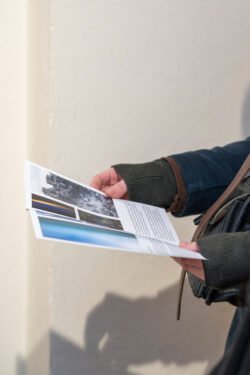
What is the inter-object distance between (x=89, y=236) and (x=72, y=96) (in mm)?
509

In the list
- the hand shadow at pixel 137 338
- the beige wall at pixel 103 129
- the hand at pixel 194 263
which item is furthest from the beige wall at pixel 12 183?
the hand at pixel 194 263

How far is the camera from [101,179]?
93 centimetres

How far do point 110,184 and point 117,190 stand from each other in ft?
0.17

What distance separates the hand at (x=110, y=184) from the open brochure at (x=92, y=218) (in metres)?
0.01

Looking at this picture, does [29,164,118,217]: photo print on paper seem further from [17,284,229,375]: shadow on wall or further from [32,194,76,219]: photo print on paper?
[17,284,229,375]: shadow on wall

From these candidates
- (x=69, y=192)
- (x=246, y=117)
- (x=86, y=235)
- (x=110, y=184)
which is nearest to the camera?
(x=86, y=235)

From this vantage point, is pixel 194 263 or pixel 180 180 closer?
pixel 194 263

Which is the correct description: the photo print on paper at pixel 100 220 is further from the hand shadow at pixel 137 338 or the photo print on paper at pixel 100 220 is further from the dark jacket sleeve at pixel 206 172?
the hand shadow at pixel 137 338

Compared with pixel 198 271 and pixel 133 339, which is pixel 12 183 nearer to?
pixel 133 339

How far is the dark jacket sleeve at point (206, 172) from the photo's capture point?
91 cm

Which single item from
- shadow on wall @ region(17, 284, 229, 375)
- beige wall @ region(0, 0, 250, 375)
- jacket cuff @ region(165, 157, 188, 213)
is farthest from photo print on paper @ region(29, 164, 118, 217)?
shadow on wall @ region(17, 284, 229, 375)

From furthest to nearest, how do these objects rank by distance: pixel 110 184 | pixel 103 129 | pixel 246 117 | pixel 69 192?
1. pixel 246 117
2. pixel 103 129
3. pixel 110 184
4. pixel 69 192

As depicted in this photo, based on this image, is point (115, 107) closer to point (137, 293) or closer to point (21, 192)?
point (21, 192)

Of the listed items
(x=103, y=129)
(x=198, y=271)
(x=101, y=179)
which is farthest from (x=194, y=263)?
(x=103, y=129)
